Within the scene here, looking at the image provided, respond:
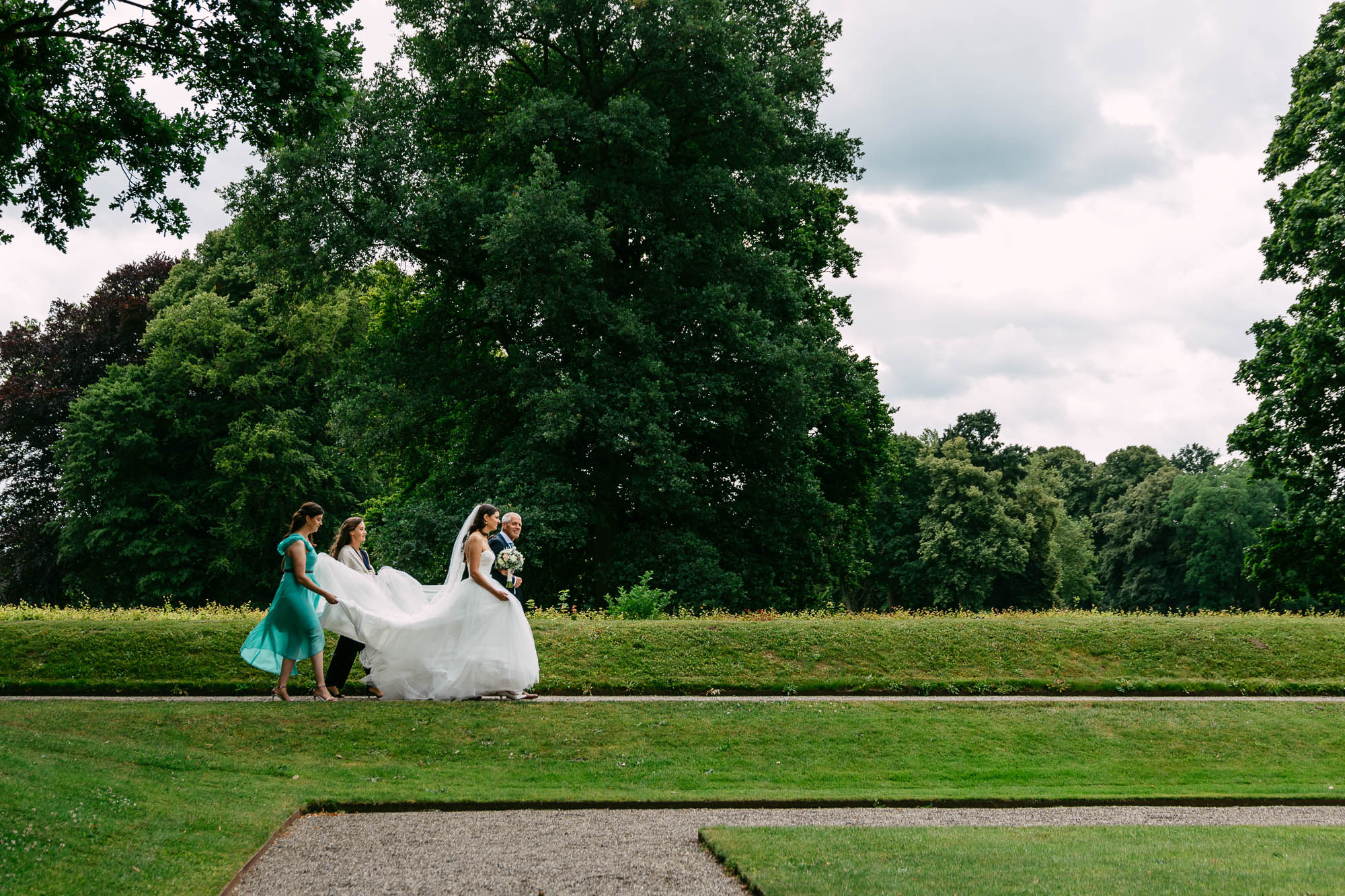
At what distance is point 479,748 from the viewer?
1164 cm

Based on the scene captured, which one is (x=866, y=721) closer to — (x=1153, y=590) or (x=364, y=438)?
(x=364, y=438)

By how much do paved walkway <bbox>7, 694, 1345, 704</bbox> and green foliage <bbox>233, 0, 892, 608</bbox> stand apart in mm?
9184

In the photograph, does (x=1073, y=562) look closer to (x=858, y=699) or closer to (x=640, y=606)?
(x=640, y=606)

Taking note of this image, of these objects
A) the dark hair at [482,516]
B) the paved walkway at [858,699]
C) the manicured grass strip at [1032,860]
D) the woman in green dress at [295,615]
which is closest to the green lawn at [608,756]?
the paved walkway at [858,699]

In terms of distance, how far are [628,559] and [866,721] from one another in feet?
42.9

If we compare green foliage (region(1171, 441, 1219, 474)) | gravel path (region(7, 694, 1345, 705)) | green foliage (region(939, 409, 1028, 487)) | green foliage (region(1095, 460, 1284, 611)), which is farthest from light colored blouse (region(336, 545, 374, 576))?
green foliage (region(1171, 441, 1219, 474))

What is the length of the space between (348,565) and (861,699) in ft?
23.9

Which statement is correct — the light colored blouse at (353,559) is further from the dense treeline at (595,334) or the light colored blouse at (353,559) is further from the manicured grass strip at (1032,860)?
the dense treeline at (595,334)

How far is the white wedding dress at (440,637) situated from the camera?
12750mm

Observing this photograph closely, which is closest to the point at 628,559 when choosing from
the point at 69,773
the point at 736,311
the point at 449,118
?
the point at 736,311

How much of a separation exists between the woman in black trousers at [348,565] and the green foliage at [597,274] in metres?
9.42

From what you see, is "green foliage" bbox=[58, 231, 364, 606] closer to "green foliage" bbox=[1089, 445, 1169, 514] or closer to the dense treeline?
the dense treeline

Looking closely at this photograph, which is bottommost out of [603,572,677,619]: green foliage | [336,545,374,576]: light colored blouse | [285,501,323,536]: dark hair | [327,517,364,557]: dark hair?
[603,572,677,619]: green foliage

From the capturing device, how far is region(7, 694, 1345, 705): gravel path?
Answer: 13.6 meters
